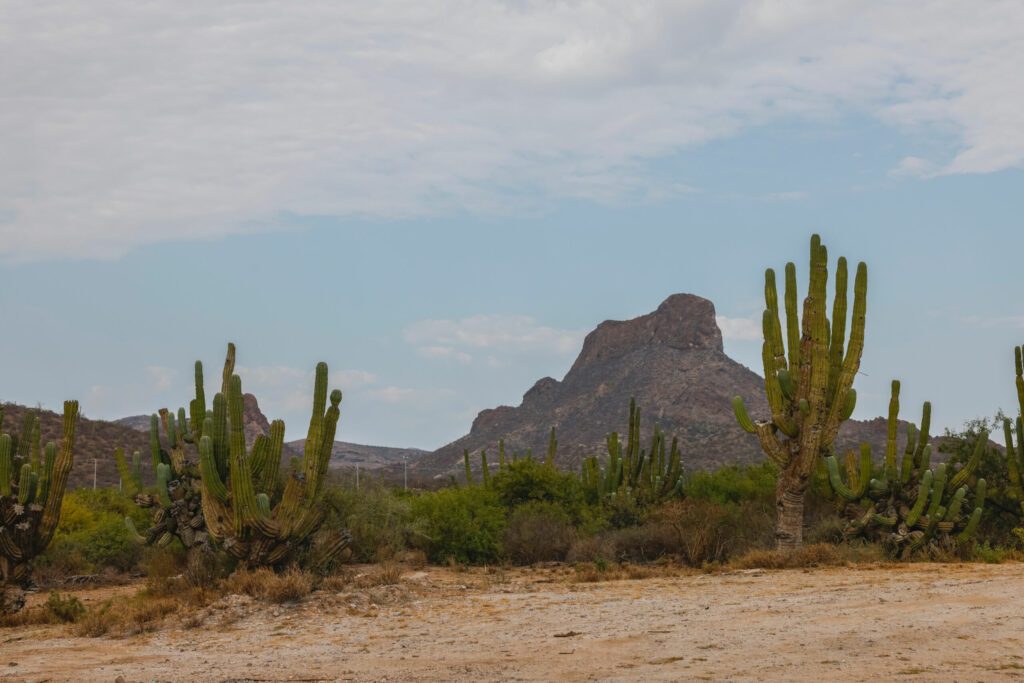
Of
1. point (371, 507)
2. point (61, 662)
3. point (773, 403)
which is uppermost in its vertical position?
point (773, 403)

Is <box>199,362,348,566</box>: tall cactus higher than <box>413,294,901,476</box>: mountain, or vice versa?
<box>413,294,901,476</box>: mountain

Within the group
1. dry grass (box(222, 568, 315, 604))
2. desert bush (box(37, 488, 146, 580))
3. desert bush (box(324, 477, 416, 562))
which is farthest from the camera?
desert bush (box(37, 488, 146, 580))

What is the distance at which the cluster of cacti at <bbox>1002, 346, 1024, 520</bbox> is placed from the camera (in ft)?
67.9

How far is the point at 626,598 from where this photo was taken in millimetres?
14906

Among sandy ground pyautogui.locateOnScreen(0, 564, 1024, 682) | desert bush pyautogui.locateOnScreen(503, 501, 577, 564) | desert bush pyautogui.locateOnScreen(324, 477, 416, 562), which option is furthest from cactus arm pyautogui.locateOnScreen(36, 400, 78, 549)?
desert bush pyautogui.locateOnScreen(503, 501, 577, 564)

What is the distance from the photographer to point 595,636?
470 inches

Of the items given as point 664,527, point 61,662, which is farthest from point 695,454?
point 61,662

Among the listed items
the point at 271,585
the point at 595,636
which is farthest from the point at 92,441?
the point at 595,636

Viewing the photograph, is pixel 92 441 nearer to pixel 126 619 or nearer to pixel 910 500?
pixel 126 619

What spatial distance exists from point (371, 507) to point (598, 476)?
717 centimetres

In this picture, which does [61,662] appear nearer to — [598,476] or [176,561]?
[176,561]

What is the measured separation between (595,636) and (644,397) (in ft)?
216

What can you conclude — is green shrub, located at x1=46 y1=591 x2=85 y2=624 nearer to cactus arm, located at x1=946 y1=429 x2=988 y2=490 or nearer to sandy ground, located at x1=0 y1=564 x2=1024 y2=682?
sandy ground, located at x1=0 y1=564 x2=1024 y2=682

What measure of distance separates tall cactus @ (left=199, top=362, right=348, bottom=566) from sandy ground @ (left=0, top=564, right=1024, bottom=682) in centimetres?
133
